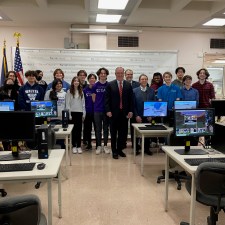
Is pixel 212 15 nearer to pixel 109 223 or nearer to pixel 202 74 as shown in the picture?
pixel 202 74

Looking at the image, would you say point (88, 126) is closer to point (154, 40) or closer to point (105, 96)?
point (105, 96)

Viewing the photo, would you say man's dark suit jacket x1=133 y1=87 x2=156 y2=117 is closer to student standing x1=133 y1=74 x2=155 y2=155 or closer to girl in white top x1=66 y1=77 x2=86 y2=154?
student standing x1=133 y1=74 x2=155 y2=155

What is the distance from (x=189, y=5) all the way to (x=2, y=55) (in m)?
4.71

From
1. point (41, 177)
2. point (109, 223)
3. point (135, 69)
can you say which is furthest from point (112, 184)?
point (135, 69)

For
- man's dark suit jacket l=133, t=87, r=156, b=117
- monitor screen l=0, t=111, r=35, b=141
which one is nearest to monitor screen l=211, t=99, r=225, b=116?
man's dark suit jacket l=133, t=87, r=156, b=117

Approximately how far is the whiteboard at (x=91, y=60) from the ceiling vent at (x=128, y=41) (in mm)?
439

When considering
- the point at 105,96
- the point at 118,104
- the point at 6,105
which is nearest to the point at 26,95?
the point at 6,105

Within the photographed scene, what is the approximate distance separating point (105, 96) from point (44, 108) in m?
1.26

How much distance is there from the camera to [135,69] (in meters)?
6.51

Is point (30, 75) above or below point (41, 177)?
above

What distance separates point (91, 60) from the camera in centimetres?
632

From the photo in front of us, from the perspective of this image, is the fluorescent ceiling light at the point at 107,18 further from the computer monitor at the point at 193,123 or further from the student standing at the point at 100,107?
the computer monitor at the point at 193,123

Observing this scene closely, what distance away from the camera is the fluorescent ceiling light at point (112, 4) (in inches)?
190

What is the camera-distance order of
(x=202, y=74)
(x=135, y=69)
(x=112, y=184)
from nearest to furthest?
(x=112, y=184), (x=202, y=74), (x=135, y=69)
